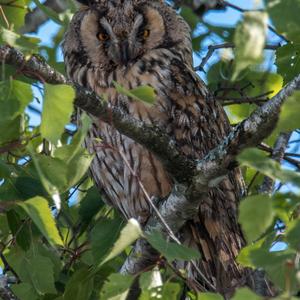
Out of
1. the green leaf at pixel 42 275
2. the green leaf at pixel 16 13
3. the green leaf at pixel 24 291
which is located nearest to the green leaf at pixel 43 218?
the green leaf at pixel 42 275

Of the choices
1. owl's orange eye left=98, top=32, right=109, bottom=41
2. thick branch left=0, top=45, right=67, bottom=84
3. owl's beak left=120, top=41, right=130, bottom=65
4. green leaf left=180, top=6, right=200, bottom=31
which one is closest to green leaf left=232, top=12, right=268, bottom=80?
thick branch left=0, top=45, right=67, bottom=84

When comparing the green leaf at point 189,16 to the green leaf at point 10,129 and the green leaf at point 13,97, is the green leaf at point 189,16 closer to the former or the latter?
the green leaf at point 10,129

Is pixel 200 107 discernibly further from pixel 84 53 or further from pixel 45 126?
pixel 45 126

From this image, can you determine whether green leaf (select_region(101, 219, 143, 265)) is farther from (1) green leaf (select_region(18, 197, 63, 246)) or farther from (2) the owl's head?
(2) the owl's head

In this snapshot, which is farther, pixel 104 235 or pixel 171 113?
pixel 171 113

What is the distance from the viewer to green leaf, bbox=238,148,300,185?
1659mm

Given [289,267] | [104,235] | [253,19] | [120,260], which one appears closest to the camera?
[253,19]

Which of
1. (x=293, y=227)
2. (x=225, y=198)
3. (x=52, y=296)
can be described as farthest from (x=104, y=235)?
(x=293, y=227)

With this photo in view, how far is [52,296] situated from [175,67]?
1.25 m

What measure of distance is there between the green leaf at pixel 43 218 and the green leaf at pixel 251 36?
26.5 inches

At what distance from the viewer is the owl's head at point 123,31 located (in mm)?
3473

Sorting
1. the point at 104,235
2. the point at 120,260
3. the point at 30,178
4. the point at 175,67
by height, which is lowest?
the point at 120,260

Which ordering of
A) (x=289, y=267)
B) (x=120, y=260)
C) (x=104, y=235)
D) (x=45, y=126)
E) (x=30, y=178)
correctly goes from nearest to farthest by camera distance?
(x=289, y=267) < (x=45, y=126) < (x=30, y=178) < (x=104, y=235) < (x=120, y=260)

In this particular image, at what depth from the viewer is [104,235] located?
9.41 ft
